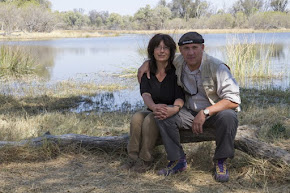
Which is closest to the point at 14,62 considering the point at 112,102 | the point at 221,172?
the point at 112,102

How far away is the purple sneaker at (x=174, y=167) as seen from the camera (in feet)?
9.47

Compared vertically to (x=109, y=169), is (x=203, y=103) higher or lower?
higher

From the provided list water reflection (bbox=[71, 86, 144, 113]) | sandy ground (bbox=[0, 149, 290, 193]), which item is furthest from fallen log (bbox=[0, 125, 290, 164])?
water reflection (bbox=[71, 86, 144, 113])

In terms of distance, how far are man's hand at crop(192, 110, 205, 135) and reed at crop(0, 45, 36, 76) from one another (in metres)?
8.39

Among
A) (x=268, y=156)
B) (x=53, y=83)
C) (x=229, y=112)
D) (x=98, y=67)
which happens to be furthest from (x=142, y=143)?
(x=98, y=67)

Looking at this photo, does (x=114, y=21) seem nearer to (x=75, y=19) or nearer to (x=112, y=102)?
(x=75, y=19)

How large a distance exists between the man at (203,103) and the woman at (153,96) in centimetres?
8

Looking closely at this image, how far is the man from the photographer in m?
2.71

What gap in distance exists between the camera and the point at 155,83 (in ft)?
9.82

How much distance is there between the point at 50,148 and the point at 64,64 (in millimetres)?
10802

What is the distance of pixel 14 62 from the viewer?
10656 mm

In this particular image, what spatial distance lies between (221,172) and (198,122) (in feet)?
1.40

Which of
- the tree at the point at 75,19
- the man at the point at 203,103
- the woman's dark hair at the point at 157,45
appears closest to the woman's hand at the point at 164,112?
the man at the point at 203,103

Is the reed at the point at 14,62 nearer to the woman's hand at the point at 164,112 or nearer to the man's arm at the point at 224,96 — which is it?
the woman's hand at the point at 164,112
